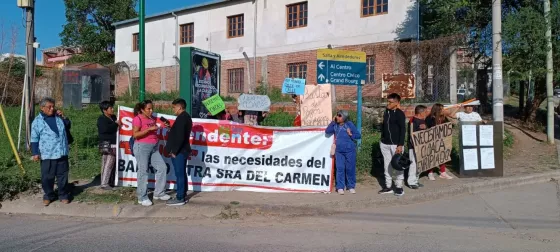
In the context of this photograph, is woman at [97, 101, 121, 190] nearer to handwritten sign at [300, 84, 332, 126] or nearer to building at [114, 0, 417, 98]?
handwritten sign at [300, 84, 332, 126]

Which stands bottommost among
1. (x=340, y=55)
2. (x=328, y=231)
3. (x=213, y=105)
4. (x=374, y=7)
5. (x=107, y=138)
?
(x=328, y=231)

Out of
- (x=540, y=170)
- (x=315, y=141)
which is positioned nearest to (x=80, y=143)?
(x=315, y=141)

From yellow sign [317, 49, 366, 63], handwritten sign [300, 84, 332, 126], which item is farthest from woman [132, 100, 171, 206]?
handwritten sign [300, 84, 332, 126]

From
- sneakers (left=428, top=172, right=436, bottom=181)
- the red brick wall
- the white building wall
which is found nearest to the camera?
sneakers (left=428, top=172, right=436, bottom=181)

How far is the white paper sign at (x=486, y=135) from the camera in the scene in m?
9.77

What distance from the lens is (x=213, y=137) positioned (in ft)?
28.5

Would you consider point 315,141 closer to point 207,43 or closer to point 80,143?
point 80,143

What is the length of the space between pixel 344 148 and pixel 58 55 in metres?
49.8

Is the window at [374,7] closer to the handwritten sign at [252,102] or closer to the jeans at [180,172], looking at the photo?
the handwritten sign at [252,102]

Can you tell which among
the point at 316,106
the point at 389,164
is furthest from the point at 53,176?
the point at 389,164

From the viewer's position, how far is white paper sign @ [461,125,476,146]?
9.66 metres

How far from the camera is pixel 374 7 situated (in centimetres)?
2177

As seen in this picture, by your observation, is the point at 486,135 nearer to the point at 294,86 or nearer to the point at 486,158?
the point at 486,158

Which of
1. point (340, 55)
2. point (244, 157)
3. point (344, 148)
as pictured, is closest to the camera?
point (344, 148)
